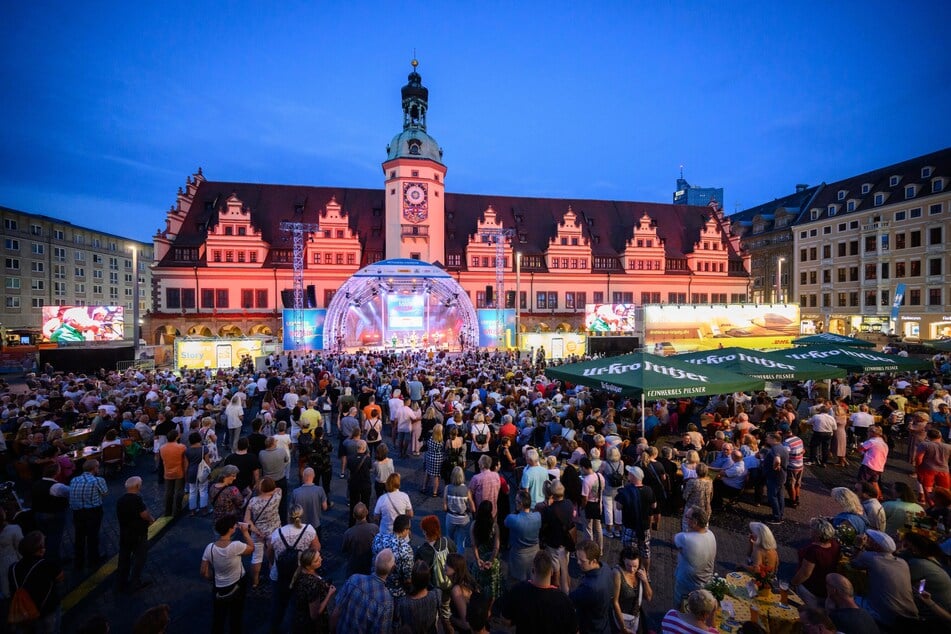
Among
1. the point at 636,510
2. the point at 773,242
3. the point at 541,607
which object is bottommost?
the point at 636,510

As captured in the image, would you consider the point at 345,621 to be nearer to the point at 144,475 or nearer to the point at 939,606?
the point at 939,606

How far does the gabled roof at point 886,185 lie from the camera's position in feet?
137

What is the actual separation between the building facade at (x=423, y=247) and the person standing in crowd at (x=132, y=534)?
1293 inches

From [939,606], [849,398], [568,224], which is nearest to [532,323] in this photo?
[568,224]

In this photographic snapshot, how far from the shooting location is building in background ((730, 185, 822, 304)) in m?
57.2

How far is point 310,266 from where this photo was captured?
4303cm

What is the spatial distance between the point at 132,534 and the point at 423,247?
3999 cm

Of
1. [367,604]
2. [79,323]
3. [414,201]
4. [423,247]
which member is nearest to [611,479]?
[367,604]

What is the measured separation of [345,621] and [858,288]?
58840mm

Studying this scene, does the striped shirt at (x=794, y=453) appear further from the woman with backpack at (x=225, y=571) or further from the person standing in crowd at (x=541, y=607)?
the woman with backpack at (x=225, y=571)

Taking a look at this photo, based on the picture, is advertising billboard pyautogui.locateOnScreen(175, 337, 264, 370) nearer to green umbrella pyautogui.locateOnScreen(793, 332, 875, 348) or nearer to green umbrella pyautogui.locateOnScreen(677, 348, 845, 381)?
green umbrella pyautogui.locateOnScreen(677, 348, 845, 381)

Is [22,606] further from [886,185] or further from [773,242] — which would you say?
[773,242]

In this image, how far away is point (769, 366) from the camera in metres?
12.0

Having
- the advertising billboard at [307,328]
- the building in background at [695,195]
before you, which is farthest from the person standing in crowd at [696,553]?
the building in background at [695,195]
